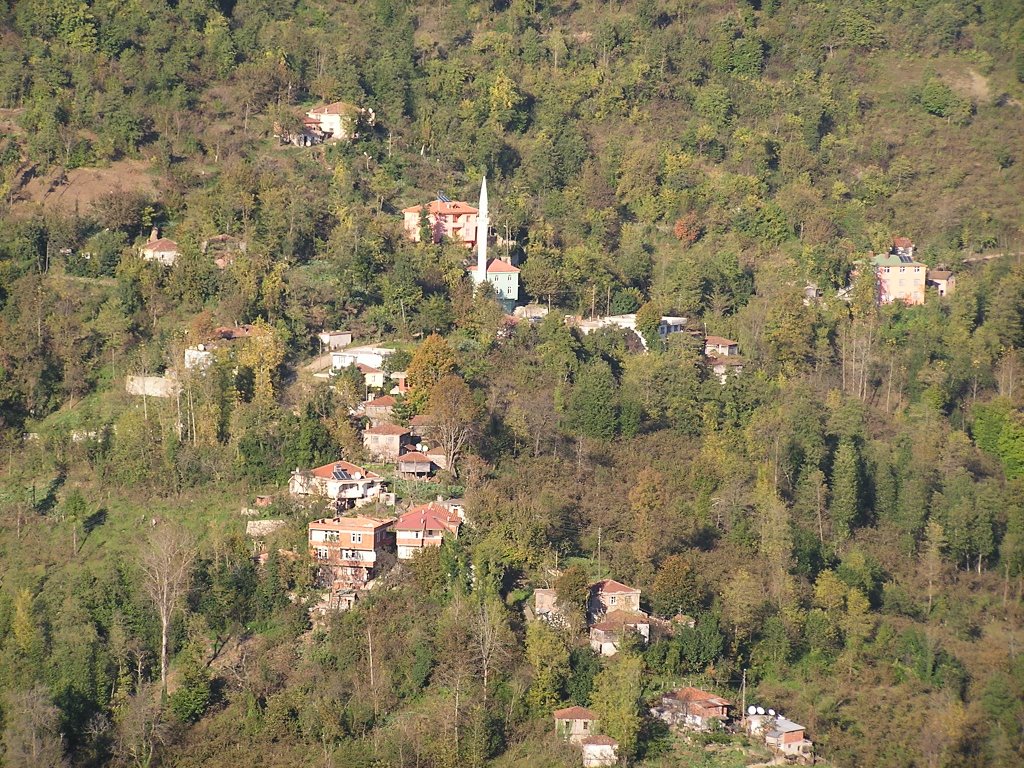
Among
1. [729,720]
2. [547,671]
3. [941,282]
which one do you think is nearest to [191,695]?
[547,671]

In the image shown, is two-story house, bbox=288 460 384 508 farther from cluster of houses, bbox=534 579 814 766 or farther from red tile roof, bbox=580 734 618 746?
red tile roof, bbox=580 734 618 746

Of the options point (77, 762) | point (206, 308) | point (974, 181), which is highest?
point (974, 181)

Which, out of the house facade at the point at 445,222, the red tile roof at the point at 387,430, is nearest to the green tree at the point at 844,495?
the red tile roof at the point at 387,430

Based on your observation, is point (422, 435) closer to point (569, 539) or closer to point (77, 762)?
point (569, 539)

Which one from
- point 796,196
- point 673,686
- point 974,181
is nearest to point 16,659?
point 673,686

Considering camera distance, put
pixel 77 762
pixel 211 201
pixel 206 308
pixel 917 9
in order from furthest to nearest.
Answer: pixel 917 9 < pixel 211 201 < pixel 206 308 < pixel 77 762

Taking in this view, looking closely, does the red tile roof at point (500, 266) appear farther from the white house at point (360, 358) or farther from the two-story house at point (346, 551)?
the two-story house at point (346, 551)
